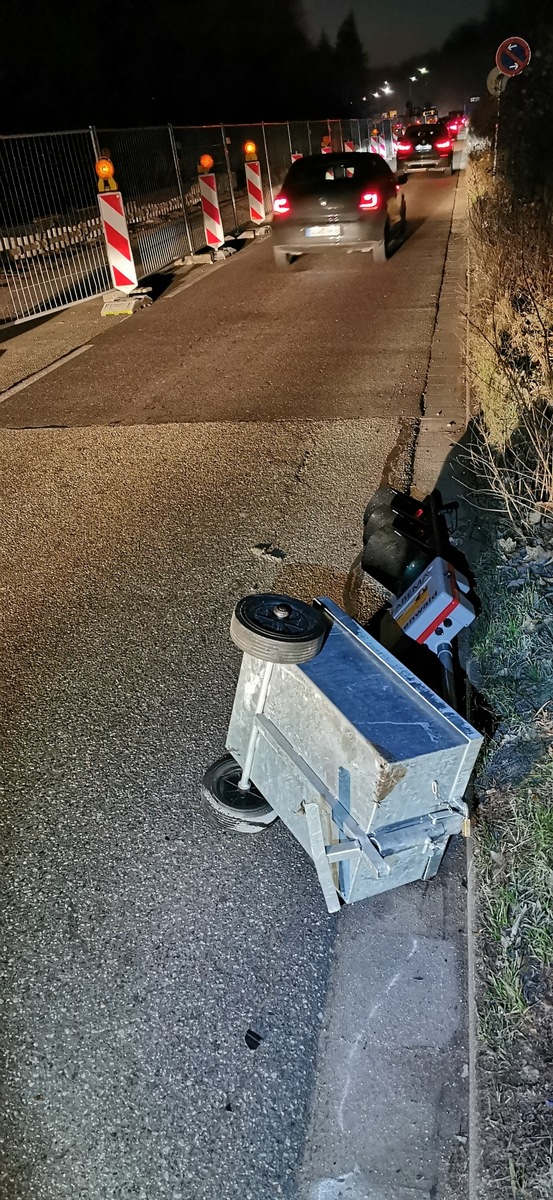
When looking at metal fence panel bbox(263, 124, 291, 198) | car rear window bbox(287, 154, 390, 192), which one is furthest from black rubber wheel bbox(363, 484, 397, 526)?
metal fence panel bbox(263, 124, 291, 198)

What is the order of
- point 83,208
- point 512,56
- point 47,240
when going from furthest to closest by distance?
point 83,208, point 47,240, point 512,56

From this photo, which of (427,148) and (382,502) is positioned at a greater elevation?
(427,148)

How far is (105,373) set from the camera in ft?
26.6

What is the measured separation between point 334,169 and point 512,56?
293 cm

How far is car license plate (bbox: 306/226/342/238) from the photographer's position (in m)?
11.9

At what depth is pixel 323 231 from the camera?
11992 millimetres

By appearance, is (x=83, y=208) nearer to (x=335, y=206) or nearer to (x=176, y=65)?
(x=335, y=206)

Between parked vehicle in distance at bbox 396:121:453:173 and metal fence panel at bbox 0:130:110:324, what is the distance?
16687 mm

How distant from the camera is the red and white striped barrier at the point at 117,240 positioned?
1059 cm

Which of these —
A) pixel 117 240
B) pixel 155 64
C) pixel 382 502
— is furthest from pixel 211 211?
pixel 155 64

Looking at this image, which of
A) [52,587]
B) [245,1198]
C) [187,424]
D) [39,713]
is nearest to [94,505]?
[52,587]

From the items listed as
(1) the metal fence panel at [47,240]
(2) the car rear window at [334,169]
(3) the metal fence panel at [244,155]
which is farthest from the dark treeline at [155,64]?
(2) the car rear window at [334,169]

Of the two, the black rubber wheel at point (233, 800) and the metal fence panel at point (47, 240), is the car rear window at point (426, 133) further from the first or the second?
the black rubber wheel at point (233, 800)

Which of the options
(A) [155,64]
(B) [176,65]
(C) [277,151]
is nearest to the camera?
(C) [277,151]
